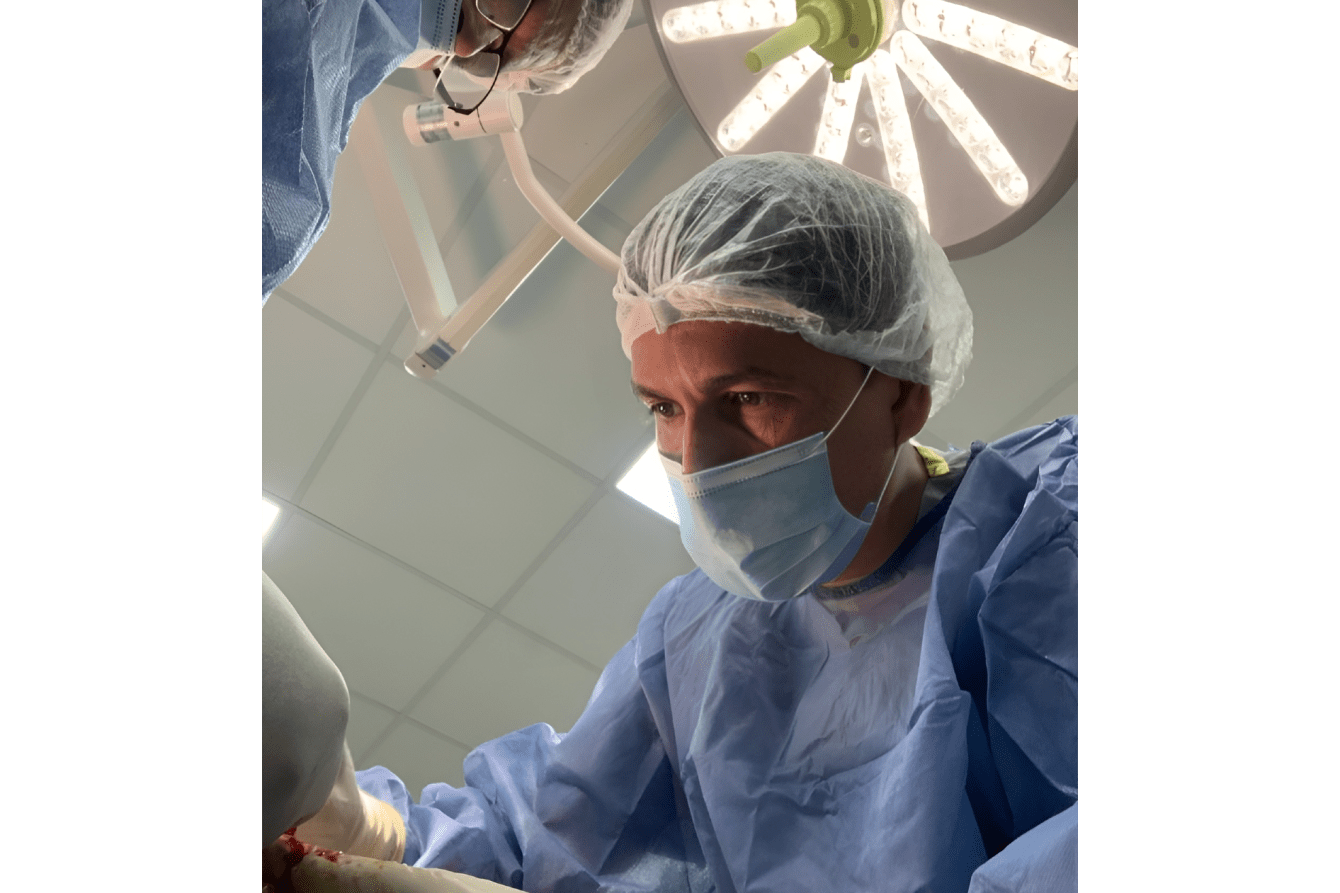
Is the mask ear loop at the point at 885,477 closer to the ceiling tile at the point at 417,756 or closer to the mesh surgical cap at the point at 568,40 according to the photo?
the mesh surgical cap at the point at 568,40

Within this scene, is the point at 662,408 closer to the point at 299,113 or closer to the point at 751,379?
the point at 751,379

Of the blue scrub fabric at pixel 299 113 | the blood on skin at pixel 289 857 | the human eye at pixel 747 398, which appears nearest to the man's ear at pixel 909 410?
the human eye at pixel 747 398

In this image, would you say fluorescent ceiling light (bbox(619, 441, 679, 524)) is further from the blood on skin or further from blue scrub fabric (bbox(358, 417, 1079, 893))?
the blood on skin

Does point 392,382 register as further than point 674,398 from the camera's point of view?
Yes

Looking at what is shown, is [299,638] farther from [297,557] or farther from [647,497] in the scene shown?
[297,557]

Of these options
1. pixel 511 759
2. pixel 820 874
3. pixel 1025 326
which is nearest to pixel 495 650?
pixel 511 759

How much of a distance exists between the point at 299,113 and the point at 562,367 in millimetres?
1879

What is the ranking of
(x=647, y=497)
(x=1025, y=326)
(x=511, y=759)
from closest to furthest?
(x=511, y=759) < (x=1025, y=326) < (x=647, y=497)

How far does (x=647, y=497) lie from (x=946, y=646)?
174 cm

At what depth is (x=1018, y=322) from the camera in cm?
235

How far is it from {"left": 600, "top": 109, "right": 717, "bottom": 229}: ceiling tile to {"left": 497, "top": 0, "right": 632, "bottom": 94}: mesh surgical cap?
0.71 m

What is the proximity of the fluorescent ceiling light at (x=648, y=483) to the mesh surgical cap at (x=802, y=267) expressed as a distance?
4.37 ft

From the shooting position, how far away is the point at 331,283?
8.20 feet

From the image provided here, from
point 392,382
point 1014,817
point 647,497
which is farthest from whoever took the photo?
point 647,497
